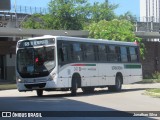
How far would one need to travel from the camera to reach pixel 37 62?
78.2 feet

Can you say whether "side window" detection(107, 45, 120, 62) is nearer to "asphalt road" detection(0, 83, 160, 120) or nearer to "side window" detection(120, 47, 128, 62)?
"side window" detection(120, 47, 128, 62)

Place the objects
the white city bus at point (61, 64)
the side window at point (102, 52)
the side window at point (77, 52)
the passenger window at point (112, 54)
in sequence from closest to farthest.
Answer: the white city bus at point (61, 64)
the side window at point (77, 52)
the side window at point (102, 52)
the passenger window at point (112, 54)

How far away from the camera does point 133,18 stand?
77.8 metres

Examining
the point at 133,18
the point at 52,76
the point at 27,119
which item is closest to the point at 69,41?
the point at 52,76

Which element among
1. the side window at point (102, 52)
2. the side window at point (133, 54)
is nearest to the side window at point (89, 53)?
the side window at point (102, 52)

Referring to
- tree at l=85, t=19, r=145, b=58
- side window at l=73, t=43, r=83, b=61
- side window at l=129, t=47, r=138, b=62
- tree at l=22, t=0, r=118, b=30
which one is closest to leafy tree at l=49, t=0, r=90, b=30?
tree at l=22, t=0, r=118, b=30

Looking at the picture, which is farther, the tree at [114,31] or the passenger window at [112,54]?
the tree at [114,31]

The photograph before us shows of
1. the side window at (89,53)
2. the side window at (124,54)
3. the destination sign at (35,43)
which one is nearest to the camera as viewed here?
the destination sign at (35,43)

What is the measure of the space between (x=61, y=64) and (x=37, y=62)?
1.24m

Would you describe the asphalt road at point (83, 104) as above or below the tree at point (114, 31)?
below

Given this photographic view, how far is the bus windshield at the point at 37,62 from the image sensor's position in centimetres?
2373

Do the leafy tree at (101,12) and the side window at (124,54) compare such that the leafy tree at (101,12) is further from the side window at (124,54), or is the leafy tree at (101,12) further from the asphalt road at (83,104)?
the asphalt road at (83,104)

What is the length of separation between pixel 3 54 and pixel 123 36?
11703 millimetres

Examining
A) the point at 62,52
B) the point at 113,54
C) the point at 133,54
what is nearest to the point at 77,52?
the point at 62,52
